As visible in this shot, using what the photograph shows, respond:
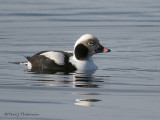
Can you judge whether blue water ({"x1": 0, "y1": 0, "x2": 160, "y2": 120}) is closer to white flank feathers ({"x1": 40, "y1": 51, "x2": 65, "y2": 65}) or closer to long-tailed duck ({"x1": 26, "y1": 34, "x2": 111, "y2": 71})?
long-tailed duck ({"x1": 26, "y1": 34, "x2": 111, "y2": 71})

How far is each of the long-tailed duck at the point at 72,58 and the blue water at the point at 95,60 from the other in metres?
0.40

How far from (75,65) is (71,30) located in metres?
6.36

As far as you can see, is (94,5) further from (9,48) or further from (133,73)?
(133,73)

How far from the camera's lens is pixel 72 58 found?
17.5 m

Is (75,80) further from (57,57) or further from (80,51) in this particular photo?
(80,51)

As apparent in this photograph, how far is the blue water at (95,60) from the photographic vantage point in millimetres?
12219

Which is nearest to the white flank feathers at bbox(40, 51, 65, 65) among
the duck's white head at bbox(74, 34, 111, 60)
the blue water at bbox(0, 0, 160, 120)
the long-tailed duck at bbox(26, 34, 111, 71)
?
the long-tailed duck at bbox(26, 34, 111, 71)

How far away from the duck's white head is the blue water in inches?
19.5

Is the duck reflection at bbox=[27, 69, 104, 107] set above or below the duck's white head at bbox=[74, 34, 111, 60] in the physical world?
below

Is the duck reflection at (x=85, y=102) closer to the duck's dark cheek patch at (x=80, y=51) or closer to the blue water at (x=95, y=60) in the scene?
the blue water at (x=95, y=60)

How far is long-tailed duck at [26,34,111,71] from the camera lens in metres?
17.4

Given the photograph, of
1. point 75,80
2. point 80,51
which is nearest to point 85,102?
point 75,80

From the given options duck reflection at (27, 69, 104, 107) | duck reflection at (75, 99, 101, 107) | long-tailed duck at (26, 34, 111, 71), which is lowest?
duck reflection at (75, 99, 101, 107)

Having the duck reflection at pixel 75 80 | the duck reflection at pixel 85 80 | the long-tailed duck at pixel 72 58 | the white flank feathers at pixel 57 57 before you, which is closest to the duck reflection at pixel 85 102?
the duck reflection at pixel 75 80
